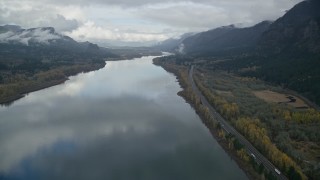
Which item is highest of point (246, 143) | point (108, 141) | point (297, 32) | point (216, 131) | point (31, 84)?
point (297, 32)

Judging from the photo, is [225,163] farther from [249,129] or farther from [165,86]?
[165,86]

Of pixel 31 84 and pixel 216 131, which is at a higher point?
pixel 216 131

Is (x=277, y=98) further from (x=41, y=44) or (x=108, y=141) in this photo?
(x=41, y=44)

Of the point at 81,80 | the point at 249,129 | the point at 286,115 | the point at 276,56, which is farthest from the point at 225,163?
the point at 276,56

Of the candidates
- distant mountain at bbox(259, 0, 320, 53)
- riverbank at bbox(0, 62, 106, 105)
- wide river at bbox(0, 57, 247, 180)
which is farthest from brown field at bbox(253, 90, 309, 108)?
riverbank at bbox(0, 62, 106, 105)

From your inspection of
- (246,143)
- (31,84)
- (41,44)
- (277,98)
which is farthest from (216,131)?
(41,44)

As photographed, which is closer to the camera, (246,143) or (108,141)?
(246,143)

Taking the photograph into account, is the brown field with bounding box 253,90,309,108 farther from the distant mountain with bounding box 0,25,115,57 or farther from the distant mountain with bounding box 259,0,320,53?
the distant mountain with bounding box 0,25,115,57
